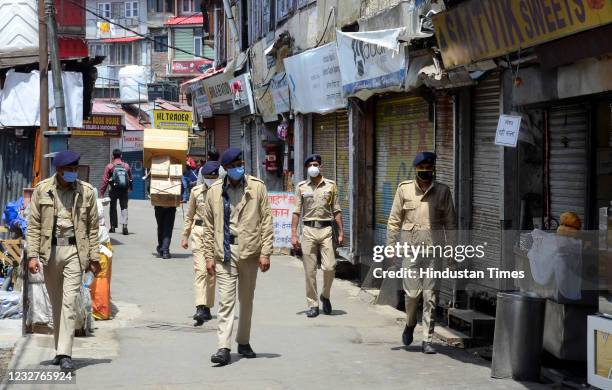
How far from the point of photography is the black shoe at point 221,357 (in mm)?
8586

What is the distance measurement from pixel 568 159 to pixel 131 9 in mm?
57586

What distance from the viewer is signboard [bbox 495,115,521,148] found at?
913 centimetres

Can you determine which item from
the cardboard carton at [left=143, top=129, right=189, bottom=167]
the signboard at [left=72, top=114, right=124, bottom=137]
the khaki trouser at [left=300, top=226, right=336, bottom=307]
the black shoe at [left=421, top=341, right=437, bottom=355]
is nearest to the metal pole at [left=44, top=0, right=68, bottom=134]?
the cardboard carton at [left=143, top=129, right=189, bottom=167]

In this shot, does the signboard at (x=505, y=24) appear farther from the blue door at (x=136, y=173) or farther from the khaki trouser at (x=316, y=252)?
the blue door at (x=136, y=173)

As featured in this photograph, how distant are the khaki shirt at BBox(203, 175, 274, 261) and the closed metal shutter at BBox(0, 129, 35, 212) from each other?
9.02m

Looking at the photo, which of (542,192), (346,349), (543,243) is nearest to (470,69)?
(542,192)

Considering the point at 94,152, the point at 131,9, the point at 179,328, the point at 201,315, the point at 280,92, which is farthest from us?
the point at 131,9

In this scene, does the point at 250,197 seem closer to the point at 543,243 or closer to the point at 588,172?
the point at 543,243

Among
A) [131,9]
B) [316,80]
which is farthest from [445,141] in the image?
[131,9]

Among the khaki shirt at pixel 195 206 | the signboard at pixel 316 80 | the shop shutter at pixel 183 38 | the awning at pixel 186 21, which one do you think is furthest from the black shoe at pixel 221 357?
the shop shutter at pixel 183 38

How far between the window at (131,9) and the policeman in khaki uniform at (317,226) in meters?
54.6

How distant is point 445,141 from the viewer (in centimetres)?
1211

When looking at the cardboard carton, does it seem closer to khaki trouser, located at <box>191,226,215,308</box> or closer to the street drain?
khaki trouser, located at <box>191,226,215,308</box>

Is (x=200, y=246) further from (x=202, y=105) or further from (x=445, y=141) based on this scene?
(x=202, y=105)
